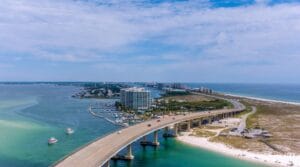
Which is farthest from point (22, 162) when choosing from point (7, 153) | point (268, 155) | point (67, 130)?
point (268, 155)

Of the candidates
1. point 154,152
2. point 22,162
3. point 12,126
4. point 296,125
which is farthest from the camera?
point 296,125

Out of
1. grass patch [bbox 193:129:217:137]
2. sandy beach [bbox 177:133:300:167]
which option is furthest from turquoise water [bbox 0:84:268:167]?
grass patch [bbox 193:129:217:137]

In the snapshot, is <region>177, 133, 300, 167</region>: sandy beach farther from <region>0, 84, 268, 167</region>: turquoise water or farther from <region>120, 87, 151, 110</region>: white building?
<region>120, 87, 151, 110</region>: white building

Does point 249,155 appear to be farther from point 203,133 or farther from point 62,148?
point 62,148

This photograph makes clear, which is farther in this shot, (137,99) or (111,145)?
(137,99)

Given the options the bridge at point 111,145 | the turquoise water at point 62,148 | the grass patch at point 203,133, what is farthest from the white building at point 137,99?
the grass patch at point 203,133

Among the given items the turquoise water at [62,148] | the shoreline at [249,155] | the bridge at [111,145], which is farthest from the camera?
the shoreline at [249,155]

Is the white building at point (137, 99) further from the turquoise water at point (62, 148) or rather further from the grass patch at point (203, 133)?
the grass patch at point (203, 133)

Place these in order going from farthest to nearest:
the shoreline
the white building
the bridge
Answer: the white building
the shoreline
the bridge

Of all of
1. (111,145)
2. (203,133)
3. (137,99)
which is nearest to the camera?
(111,145)

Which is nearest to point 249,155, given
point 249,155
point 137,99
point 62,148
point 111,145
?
point 249,155

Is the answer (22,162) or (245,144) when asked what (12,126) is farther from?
(245,144)
